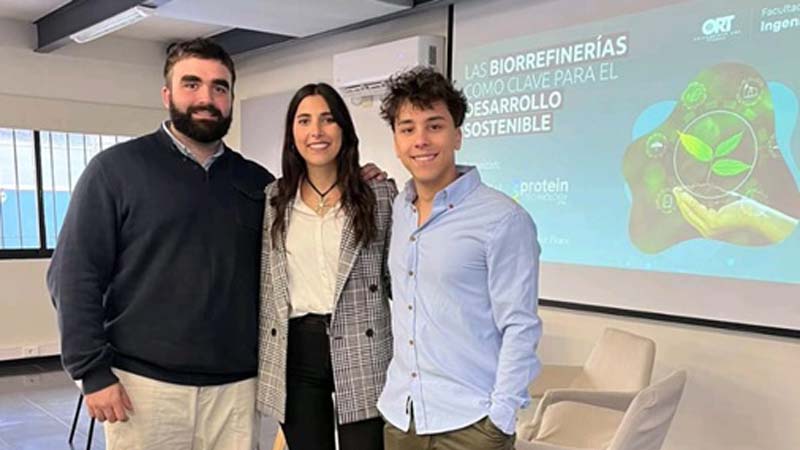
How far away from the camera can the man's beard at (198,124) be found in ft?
5.63

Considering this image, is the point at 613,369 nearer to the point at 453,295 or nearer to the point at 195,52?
the point at 453,295

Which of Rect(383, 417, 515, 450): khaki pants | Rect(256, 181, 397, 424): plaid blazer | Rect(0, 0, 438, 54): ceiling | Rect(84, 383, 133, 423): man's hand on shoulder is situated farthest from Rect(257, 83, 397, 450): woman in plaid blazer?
Rect(0, 0, 438, 54): ceiling

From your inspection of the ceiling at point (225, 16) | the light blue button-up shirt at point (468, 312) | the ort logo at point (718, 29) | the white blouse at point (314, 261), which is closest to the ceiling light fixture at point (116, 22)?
the ceiling at point (225, 16)

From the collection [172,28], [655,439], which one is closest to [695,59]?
[655,439]

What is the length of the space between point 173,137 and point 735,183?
2188mm

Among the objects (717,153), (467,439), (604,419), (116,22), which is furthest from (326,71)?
(467,439)

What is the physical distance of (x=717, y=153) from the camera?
2680mm

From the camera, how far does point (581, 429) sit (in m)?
2.61

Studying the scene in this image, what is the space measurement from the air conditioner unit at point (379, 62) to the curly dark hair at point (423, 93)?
231 centimetres

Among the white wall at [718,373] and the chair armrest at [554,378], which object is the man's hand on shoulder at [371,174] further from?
the white wall at [718,373]

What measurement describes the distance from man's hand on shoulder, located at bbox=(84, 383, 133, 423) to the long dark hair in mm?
535

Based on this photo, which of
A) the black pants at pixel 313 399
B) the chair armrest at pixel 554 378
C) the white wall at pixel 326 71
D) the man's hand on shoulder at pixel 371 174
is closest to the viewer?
the black pants at pixel 313 399

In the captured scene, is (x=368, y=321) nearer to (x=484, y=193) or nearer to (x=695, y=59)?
(x=484, y=193)

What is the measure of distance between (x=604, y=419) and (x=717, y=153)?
1.21 meters
